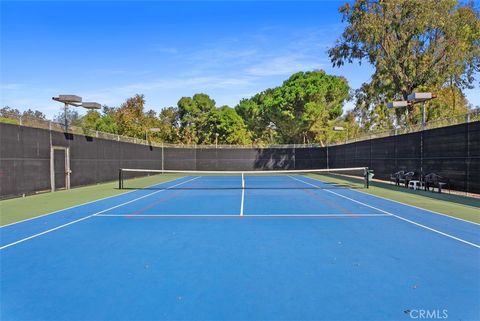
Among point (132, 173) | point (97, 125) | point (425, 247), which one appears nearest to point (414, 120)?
point (132, 173)

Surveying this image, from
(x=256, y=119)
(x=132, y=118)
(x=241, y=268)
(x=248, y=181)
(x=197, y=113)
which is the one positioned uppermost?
(x=197, y=113)

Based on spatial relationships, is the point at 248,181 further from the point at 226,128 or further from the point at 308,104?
the point at 226,128

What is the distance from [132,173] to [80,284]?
1035 inches

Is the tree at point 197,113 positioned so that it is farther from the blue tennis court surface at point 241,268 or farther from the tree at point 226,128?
the blue tennis court surface at point 241,268

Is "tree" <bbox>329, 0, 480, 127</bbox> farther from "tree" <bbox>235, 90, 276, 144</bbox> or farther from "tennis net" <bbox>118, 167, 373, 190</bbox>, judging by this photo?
"tree" <bbox>235, 90, 276, 144</bbox>

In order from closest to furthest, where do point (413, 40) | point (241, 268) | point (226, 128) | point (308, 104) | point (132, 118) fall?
point (241, 268), point (413, 40), point (132, 118), point (308, 104), point (226, 128)

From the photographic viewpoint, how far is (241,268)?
17.4ft

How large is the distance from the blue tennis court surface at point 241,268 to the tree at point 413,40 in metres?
21.9

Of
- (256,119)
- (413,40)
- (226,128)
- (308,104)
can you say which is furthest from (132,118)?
(413,40)

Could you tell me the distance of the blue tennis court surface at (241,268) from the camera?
13.0ft

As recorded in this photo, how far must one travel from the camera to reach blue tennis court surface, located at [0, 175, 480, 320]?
3.95 metres

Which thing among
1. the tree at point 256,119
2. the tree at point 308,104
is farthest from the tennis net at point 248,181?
the tree at point 256,119

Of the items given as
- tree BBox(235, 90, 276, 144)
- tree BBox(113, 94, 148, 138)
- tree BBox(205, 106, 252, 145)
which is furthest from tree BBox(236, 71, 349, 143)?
tree BBox(113, 94, 148, 138)

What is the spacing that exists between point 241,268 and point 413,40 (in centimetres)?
2955
